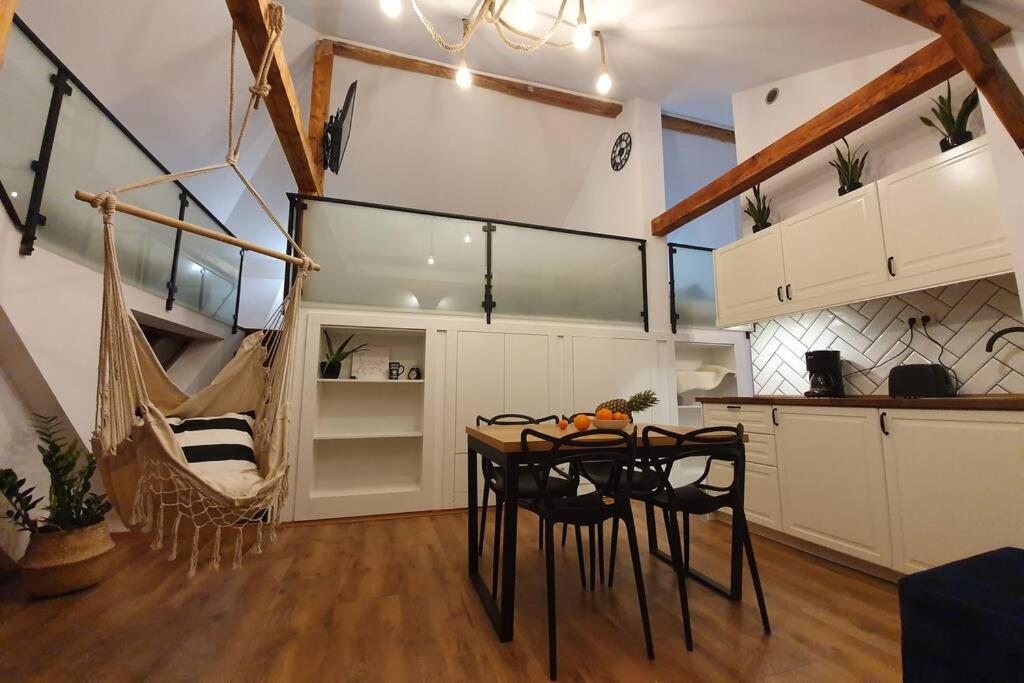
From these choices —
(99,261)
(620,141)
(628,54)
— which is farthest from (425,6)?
(99,261)

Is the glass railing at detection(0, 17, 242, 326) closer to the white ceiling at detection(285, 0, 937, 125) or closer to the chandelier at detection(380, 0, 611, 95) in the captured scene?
the chandelier at detection(380, 0, 611, 95)

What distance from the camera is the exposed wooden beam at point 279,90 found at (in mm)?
1901

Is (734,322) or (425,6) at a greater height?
(425,6)

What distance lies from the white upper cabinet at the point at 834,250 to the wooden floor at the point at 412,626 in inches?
65.3

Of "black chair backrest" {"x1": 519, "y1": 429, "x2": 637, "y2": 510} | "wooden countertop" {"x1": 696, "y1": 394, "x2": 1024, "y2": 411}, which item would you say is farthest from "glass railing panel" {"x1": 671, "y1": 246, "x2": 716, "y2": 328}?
"black chair backrest" {"x1": 519, "y1": 429, "x2": 637, "y2": 510}

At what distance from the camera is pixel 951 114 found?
212 centimetres

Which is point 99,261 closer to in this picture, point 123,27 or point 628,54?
point 123,27

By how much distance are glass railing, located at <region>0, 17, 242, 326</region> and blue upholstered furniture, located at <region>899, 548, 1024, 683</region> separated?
11.2 ft

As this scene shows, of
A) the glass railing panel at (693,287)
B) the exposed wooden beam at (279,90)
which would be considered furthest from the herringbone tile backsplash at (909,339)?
the exposed wooden beam at (279,90)

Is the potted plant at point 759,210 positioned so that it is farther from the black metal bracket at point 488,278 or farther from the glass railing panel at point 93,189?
the glass railing panel at point 93,189

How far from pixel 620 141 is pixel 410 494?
4.44 metres

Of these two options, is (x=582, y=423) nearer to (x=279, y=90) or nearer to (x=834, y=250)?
(x=834, y=250)

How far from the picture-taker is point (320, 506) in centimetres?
299

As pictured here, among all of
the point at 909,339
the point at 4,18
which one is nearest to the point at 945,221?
the point at 909,339
